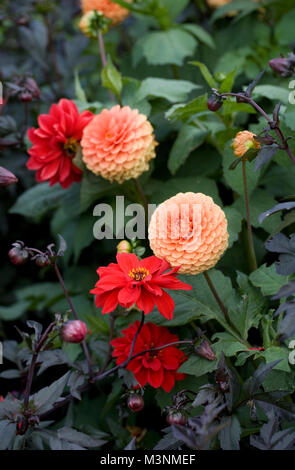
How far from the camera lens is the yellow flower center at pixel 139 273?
76 centimetres

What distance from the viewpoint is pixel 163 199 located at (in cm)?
110

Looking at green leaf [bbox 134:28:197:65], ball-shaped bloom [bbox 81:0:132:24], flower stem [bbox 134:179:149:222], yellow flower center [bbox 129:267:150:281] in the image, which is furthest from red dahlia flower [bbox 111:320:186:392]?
ball-shaped bloom [bbox 81:0:132:24]

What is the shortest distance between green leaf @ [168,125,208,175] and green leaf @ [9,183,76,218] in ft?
0.94

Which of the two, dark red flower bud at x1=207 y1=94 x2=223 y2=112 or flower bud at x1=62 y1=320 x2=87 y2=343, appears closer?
flower bud at x1=62 y1=320 x2=87 y2=343

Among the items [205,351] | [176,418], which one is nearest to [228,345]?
[205,351]

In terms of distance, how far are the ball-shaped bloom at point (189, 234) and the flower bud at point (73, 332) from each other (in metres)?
0.18

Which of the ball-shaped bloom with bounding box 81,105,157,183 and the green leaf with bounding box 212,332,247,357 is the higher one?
the ball-shaped bloom with bounding box 81,105,157,183

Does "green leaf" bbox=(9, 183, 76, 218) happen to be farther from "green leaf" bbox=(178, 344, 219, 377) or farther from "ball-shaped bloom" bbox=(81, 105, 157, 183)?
"green leaf" bbox=(178, 344, 219, 377)

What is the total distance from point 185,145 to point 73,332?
539 millimetres

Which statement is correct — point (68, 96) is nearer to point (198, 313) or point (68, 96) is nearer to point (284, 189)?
point (284, 189)

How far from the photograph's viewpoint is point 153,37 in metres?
1.41

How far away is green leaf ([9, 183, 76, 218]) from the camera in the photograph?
127 cm

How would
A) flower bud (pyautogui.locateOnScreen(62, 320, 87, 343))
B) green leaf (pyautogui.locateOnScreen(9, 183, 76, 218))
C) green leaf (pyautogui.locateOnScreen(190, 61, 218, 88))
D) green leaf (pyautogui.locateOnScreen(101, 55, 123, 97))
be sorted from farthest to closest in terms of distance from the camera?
green leaf (pyautogui.locateOnScreen(9, 183, 76, 218)) < green leaf (pyautogui.locateOnScreen(101, 55, 123, 97)) < green leaf (pyautogui.locateOnScreen(190, 61, 218, 88)) < flower bud (pyautogui.locateOnScreen(62, 320, 87, 343))

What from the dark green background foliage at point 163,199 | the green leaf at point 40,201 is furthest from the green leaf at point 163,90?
the green leaf at point 40,201
